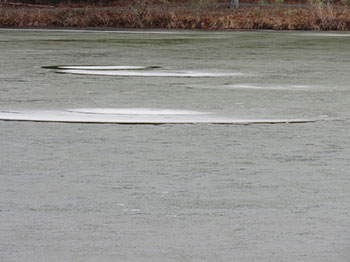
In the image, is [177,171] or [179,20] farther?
[179,20]

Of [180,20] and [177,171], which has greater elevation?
[177,171]

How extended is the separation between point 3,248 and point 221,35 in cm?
2628

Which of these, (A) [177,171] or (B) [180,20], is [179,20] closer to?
(B) [180,20]

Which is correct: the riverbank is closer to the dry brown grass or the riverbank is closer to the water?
the dry brown grass

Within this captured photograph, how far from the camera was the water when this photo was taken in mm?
6305

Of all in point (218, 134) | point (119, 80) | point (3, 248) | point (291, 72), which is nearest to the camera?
point (3, 248)

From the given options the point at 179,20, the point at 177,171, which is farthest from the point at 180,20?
the point at 177,171

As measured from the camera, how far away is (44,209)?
7.18 metres

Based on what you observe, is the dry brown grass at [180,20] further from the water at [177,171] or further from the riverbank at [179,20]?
the water at [177,171]

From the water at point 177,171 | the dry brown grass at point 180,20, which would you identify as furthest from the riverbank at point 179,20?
the water at point 177,171

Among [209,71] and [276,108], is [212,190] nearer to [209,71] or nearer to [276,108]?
[276,108]

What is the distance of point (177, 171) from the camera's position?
341 inches

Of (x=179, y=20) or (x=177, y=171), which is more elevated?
(x=177, y=171)

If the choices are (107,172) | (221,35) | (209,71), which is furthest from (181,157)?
(221,35)
